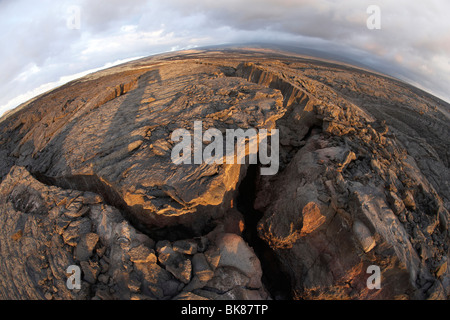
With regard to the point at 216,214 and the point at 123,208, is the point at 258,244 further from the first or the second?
the point at 123,208

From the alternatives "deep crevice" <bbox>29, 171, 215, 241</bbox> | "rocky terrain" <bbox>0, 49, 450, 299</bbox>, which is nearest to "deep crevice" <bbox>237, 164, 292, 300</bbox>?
"rocky terrain" <bbox>0, 49, 450, 299</bbox>

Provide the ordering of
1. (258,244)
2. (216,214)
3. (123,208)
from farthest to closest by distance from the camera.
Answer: (258,244) → (216,214) → (123,208)

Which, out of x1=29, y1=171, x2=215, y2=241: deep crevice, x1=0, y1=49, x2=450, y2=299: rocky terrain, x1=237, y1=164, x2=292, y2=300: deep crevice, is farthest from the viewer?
x1=237, y1=164, x2=292, y2=300: deep crevice

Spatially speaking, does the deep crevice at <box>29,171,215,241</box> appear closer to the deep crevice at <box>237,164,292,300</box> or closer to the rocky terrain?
the rocky terrain

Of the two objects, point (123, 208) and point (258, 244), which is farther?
point (258, 244)

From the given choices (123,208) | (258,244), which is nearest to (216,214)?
(258,244)
